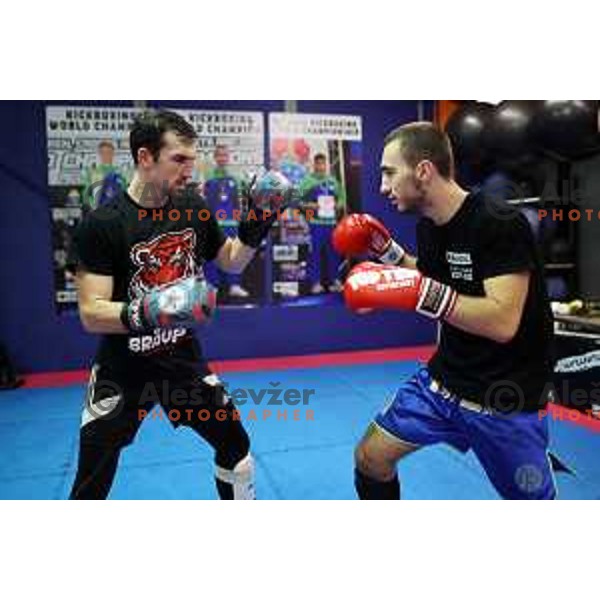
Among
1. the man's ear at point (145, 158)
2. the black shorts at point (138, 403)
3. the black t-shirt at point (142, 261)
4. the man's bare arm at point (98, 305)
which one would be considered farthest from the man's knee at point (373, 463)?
the man's ear at point (145, 158)

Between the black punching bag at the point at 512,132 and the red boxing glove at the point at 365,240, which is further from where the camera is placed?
the black punching bag at the point at 512,132

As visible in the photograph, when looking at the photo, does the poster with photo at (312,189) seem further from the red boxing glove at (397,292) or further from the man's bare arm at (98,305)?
the red boxing glove at (397,292)

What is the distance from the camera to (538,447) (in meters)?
1.67

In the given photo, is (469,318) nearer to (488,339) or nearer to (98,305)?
(488,339)

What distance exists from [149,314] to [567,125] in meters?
3.12

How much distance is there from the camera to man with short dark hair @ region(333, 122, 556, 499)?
1.61m

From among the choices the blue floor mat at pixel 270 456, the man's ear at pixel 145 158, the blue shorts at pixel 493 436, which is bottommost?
the blue floor mat at pixel 270 456

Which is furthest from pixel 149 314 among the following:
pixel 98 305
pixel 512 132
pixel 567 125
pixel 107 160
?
pixel 107 160

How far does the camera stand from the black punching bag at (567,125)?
374 cm

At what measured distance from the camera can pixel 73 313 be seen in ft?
16.0

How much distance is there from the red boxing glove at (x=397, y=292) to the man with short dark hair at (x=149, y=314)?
0.44m

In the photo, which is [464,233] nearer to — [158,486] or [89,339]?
[158,486]
